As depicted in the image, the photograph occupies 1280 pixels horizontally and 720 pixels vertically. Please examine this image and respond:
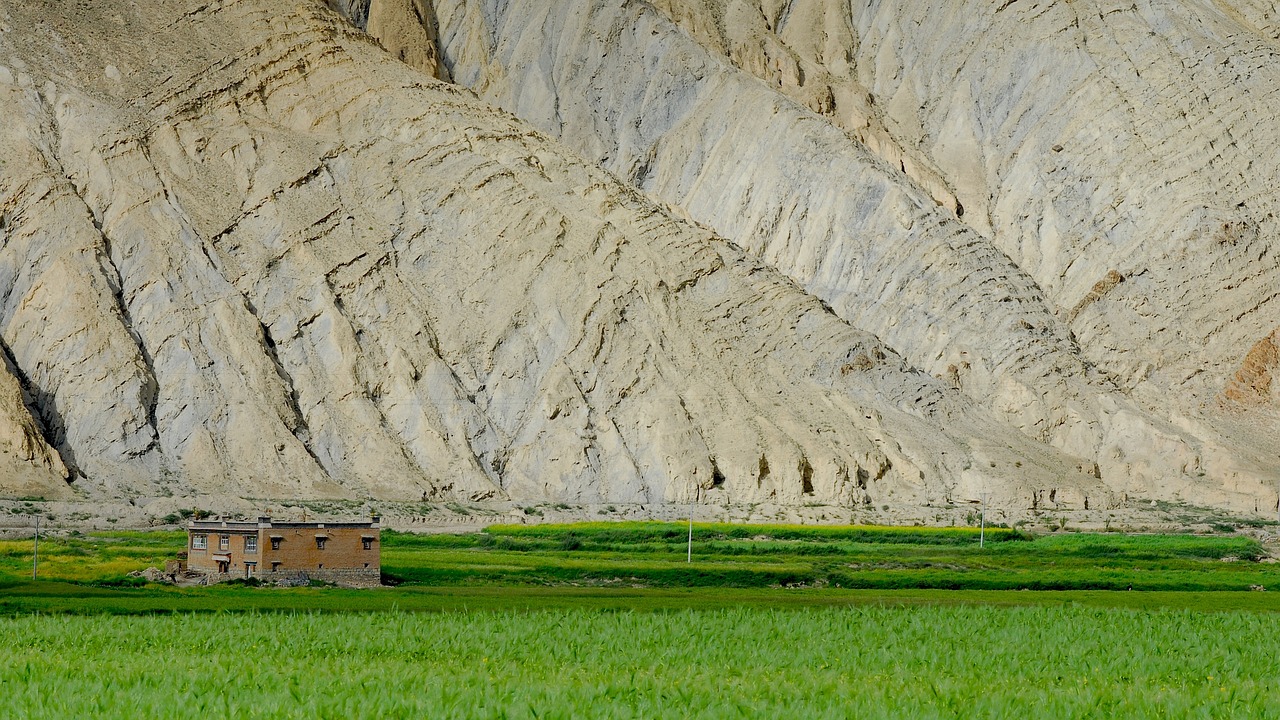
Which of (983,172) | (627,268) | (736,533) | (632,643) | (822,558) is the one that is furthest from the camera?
(983,172)

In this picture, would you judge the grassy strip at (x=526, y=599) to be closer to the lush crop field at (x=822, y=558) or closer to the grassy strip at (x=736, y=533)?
→ the lush crop field at (x=822, y=558)

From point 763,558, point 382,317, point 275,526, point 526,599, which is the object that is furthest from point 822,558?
point 382,317

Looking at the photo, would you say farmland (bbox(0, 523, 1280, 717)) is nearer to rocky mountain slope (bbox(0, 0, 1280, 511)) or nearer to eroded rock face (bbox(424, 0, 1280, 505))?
rocky mountain slope (bbox(0, 0, 1280, 511))

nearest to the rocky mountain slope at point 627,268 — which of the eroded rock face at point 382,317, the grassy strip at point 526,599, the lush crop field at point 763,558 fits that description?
the eroded rock face at point 382,317

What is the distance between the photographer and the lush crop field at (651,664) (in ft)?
58.9

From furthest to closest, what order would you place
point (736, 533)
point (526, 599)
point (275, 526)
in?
point (736, 533), point (275, 526), point (526, 599)

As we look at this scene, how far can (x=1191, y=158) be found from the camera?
299 ft

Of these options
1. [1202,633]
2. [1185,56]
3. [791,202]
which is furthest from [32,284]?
[1185,56]

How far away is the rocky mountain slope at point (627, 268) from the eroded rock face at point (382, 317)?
193 mm

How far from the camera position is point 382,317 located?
253 feet

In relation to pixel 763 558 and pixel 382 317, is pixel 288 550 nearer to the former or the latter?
pixel 763 558

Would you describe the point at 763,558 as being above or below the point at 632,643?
above

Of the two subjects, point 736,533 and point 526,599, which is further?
point 736,533

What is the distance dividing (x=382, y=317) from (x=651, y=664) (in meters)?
56.2
